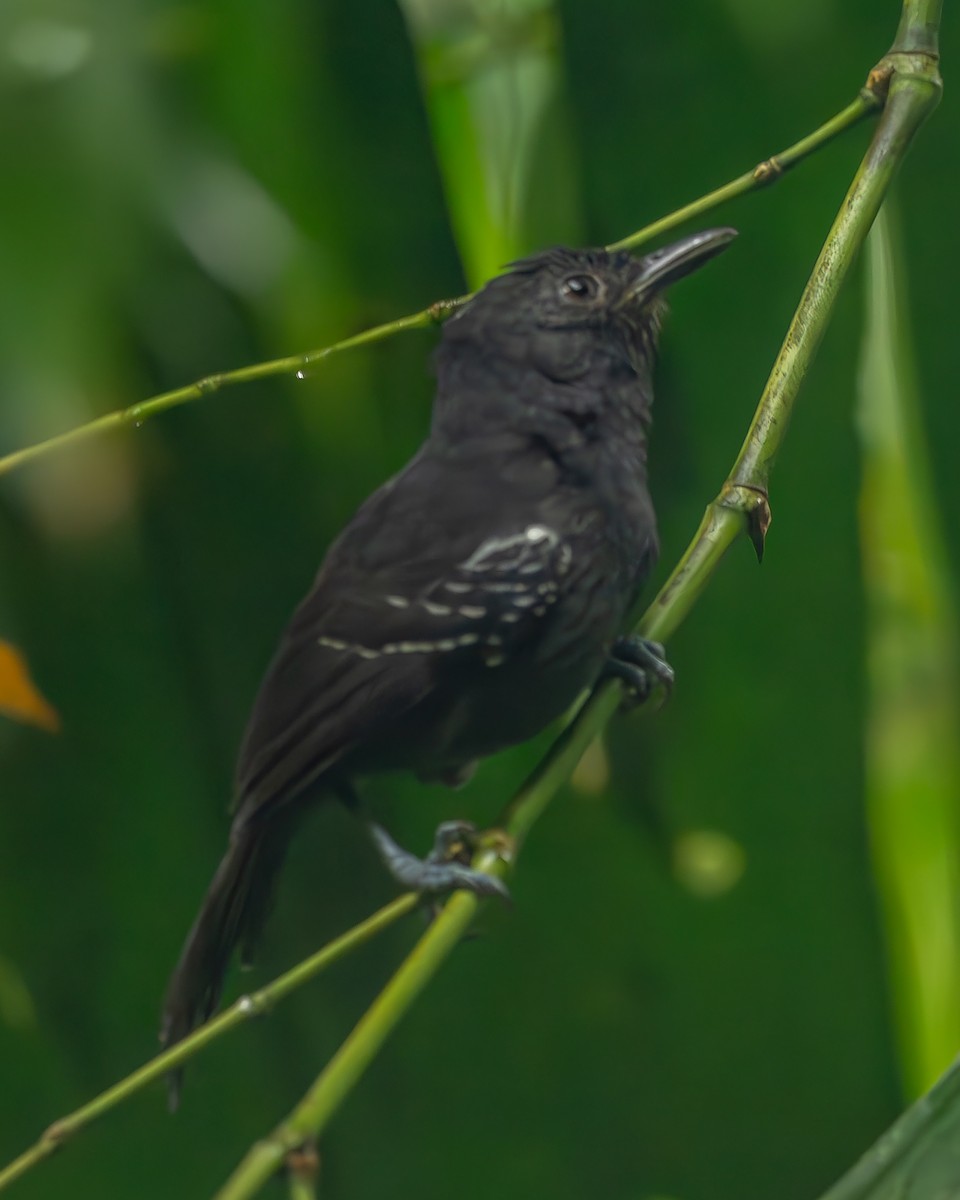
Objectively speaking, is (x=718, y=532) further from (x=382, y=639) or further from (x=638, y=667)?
(x=382, y=639)

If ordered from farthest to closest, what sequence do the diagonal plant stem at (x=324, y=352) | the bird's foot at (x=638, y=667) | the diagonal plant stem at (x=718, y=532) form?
the diagonal plant stem at (x=324, y=352), the bird's foot at (x=638, y=667), the diagonal plant stem at (x=718, y=532)

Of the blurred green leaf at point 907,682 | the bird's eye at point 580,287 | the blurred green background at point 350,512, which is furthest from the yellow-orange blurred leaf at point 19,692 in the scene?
the blurred green leaf at point 907,682

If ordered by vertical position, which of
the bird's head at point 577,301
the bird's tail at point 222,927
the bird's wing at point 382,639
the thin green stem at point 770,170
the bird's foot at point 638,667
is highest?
the thin green stem at point 770,170

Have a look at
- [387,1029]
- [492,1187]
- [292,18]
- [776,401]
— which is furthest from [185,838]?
[292,18]

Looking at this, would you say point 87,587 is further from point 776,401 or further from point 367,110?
point 776,401

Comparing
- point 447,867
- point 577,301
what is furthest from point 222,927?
point 577,301

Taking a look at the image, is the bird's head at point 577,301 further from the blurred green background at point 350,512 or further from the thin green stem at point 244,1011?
the thin green stem at point 244,1011
